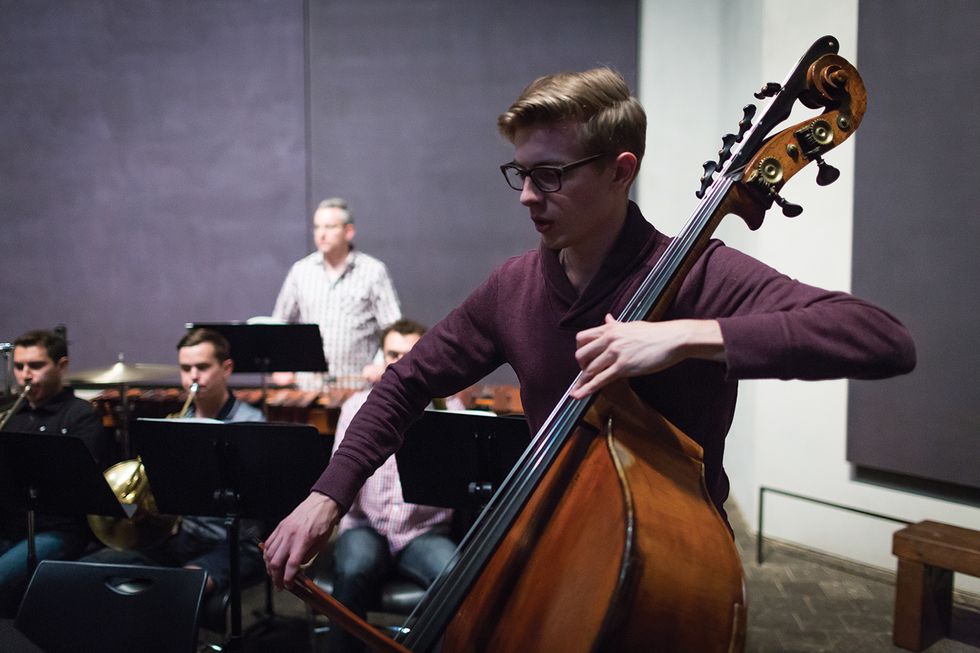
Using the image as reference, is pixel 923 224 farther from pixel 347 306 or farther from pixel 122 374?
pixel 122 374

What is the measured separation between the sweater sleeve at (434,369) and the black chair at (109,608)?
719 millimetres

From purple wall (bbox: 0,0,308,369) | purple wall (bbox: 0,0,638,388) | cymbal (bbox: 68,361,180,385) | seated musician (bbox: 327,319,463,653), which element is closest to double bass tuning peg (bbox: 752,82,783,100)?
seated musician (bbox: 327,319,463,653)

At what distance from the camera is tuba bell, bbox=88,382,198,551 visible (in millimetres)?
3266

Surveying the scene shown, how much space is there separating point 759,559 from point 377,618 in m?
2.04

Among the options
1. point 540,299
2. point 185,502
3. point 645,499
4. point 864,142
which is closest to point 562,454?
point 645,499

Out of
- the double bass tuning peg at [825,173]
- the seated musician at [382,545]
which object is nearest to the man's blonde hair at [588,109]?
the double bass tuning peg at [825,173]

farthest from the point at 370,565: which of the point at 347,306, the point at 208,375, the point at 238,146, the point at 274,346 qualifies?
the point at 238,146

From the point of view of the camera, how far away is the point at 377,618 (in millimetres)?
3691

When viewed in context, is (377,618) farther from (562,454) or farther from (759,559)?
(562,454)

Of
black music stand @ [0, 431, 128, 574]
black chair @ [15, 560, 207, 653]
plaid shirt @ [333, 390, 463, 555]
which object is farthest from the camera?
plaid shirt @ [333, 390, 463, 555]

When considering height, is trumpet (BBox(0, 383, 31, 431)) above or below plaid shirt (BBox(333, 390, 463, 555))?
above

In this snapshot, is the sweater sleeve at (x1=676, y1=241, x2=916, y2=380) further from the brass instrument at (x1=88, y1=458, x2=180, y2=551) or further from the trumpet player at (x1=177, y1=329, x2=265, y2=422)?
the trumpet player at (x1=177, y1=329, x2=265, y2=422)

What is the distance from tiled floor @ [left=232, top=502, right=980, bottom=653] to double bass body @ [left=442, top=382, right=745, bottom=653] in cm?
245

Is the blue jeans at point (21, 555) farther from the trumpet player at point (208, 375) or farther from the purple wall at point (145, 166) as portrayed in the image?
the purple wall at point (145, 166)
